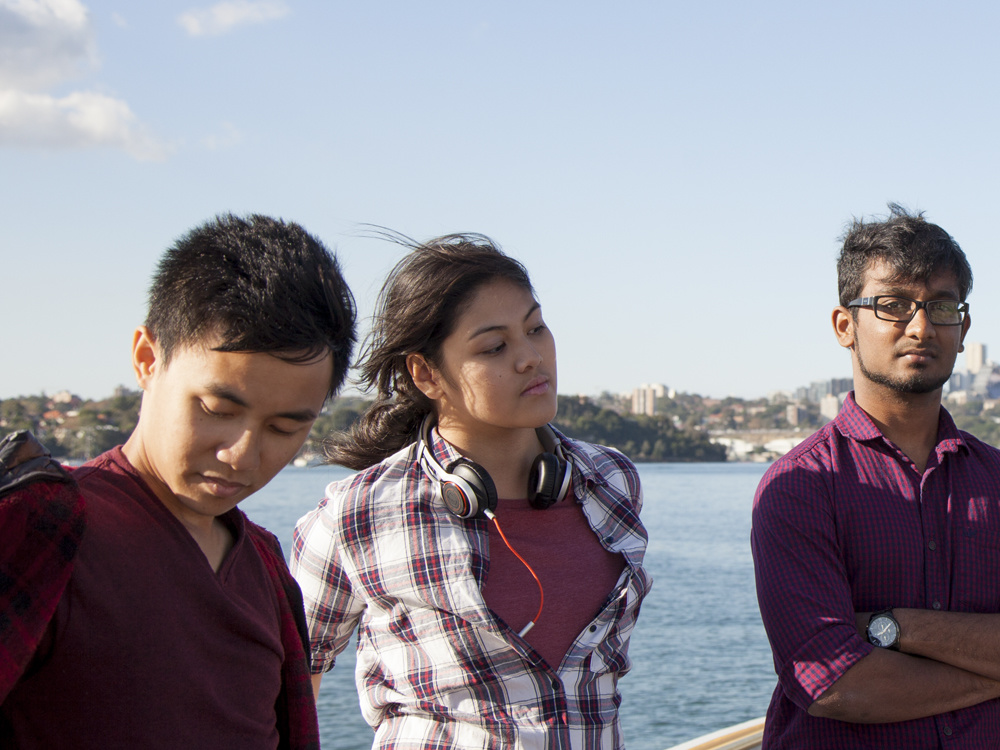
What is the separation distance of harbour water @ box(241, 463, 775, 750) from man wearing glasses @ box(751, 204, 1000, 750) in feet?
33.5

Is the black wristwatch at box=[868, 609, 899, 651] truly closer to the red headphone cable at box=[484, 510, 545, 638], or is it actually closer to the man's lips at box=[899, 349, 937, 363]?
the man's lips at box=[899, 349, 937, 363]

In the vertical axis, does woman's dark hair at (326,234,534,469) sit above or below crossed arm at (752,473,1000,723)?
above

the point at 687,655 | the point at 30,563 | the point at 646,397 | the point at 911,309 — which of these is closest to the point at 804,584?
Answer: the point at 911,309

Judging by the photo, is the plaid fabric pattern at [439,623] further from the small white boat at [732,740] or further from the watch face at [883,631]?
the small white boat at [732,740]

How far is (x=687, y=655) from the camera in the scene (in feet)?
58.7

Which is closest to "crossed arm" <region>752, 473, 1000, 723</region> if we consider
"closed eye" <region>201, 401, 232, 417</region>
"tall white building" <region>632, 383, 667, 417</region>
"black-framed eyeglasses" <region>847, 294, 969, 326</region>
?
"black-framed eyeglasses" <region>847, 294, 969, 326</region>

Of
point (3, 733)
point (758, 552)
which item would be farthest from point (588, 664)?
point (3, 733)

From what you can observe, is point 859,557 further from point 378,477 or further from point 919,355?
point 378,477

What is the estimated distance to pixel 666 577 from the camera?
25297 millimetres

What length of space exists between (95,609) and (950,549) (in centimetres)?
197

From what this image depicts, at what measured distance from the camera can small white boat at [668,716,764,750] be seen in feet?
11.2

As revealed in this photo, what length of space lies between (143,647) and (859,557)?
5.52ft

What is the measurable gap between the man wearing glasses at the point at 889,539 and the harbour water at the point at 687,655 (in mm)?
10217

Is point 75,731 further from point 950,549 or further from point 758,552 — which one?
point 950,549
